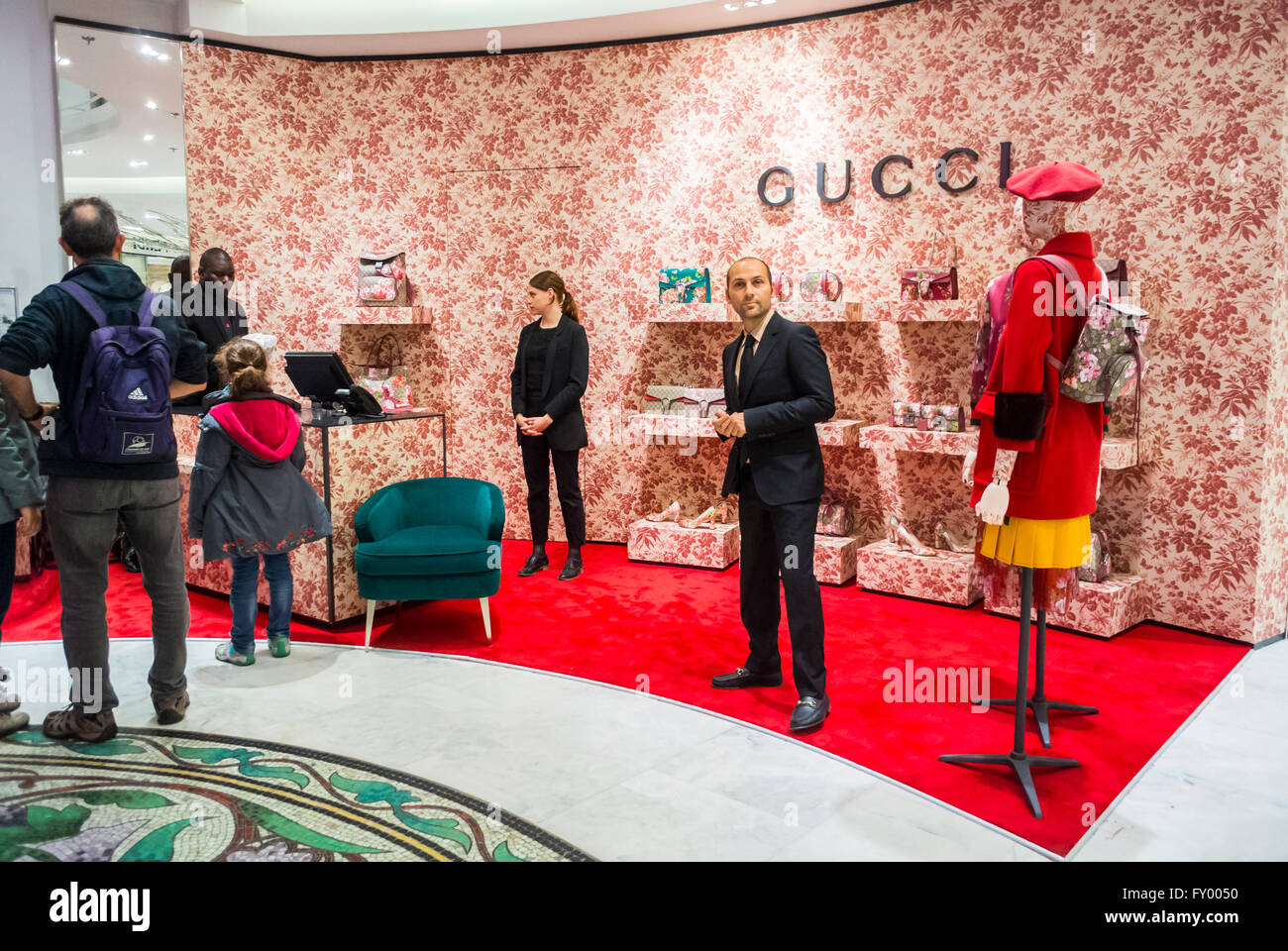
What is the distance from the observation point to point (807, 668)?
340cm

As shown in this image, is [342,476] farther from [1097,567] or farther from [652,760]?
[1097,567]

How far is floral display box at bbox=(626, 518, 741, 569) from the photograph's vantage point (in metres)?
5.61

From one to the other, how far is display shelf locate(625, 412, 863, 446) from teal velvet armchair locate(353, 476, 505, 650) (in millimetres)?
1422

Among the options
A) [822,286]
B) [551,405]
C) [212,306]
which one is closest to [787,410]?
[822,286]

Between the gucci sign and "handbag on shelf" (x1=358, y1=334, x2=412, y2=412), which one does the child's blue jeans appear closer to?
"handbag on shelf" (x1=358, y1=334, x2=412, y2=412)

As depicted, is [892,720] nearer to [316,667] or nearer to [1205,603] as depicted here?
[1205,603]

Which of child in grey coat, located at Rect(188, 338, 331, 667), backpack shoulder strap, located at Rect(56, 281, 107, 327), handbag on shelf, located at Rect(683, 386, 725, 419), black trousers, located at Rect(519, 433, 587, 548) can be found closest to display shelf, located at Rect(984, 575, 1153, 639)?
handbag on shelf, located at Rect(683, 386, 725, 419)

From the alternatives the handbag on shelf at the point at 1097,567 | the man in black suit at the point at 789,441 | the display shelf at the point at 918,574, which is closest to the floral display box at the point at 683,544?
the display shelf at the point at 918,574

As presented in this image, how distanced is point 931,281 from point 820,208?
888 mm

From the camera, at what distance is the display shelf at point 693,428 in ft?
17.4

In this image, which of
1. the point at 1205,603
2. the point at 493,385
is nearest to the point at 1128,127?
the point at 1205,603

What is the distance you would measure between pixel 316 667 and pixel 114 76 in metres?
3.91

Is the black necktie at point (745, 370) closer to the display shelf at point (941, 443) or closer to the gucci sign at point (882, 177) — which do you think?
the display shelf at point (941, 443)

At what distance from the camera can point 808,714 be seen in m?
3.34
